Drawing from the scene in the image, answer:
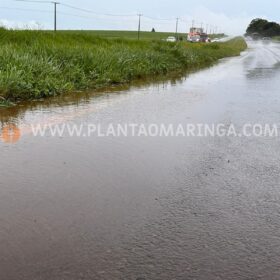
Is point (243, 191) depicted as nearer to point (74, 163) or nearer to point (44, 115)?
point (74, 163)

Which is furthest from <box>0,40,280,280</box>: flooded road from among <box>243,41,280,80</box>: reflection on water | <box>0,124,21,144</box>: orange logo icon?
<box>243,41,280,80</box>: reflection on water

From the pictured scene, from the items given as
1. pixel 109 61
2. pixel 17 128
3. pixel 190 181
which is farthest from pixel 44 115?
pixel 109 61

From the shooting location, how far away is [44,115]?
8.60 m

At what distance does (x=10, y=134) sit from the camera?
6914 millimetres

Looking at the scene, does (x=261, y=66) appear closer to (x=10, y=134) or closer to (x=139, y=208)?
(x=10, y=134)

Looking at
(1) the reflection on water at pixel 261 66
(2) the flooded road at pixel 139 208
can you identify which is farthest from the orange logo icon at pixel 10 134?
(1) the reflection on water at pixel 261 66

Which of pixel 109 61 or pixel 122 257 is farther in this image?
pixel 109 61

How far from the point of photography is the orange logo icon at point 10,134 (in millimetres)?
6534

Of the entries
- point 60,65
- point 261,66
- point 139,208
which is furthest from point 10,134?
point 261,66

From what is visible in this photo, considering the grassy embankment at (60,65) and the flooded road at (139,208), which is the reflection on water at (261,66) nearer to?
the grassy embankment at (60,65)

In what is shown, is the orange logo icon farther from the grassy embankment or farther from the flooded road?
the grassy embankment

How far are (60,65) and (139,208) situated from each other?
9.18m

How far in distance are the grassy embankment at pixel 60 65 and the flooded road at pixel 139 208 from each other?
2493 millimetres

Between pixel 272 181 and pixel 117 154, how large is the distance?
1.97 meters
